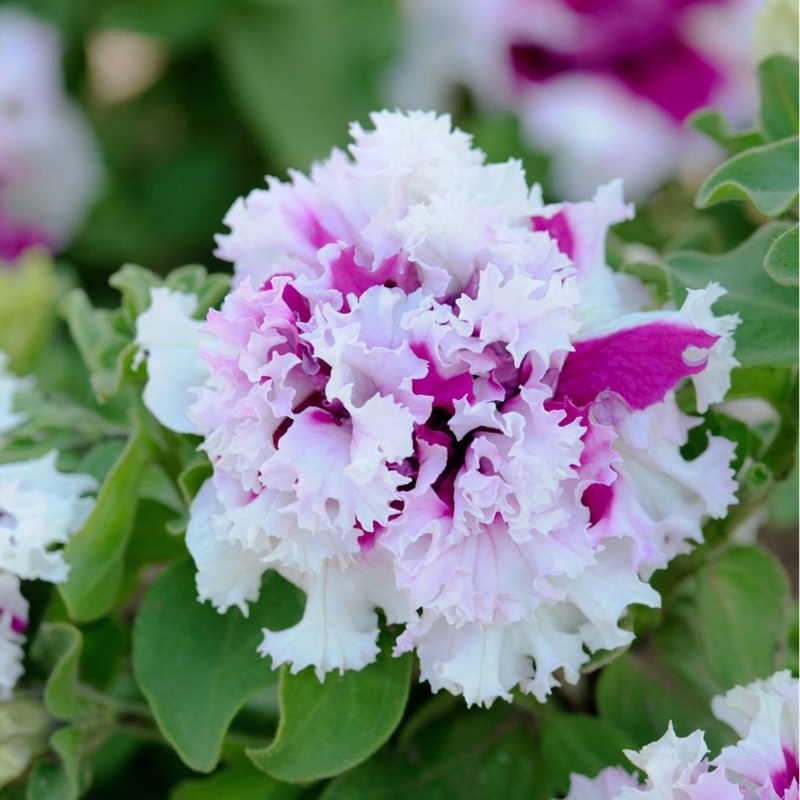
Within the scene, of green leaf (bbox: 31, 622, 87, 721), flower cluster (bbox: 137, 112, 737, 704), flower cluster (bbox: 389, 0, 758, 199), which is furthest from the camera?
flower cluster (bbox: 389, 0, 758, 199)

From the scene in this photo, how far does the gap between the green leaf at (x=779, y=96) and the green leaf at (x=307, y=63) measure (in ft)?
2.28

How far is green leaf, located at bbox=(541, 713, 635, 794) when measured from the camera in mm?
557

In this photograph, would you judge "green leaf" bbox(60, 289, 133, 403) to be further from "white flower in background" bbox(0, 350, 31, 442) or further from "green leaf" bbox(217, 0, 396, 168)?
"green leaf" bbox(217, 0, 396, 168)

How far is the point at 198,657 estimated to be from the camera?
53cm

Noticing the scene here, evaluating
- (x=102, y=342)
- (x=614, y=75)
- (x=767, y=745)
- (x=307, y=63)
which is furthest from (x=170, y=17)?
(x=767, y=745)

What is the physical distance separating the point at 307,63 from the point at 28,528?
87 centimetres

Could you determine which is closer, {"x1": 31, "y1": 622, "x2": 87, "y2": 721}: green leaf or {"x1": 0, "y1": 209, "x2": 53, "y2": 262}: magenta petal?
{"x1": 31, "y1": 622, "x2": 87, "y2": 721}: green leaf

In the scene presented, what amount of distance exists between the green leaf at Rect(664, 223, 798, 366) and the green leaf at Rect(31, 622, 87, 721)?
30cm

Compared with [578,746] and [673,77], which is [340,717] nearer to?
[578,746]

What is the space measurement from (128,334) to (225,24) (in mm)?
764

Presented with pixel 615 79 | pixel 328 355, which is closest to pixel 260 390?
pixel 328 355

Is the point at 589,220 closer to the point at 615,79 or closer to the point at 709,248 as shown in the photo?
the point at 709,248

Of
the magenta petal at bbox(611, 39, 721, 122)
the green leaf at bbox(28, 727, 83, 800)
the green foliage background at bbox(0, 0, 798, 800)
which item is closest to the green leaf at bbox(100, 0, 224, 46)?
the magenta petal at bbox(611, 39, 721, 122)

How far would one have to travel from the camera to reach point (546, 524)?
17.1 inches
